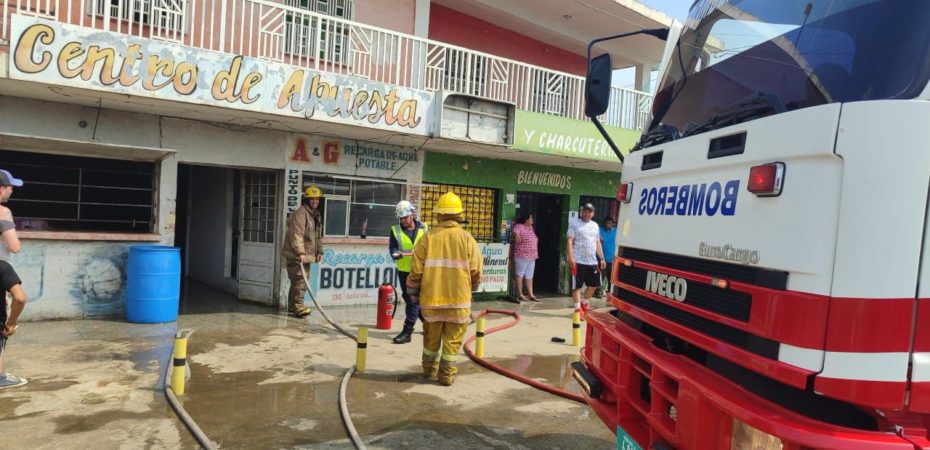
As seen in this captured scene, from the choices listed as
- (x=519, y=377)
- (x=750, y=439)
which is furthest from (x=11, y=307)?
Result: (x=750, y=439)

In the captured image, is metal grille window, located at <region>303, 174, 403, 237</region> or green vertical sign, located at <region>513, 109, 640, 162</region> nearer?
metal grille window, located at <region>303, 174, 403, 237</region>

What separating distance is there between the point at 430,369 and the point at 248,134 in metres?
5.07

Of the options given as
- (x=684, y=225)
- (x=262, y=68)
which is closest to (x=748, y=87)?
(x=684, y=225)

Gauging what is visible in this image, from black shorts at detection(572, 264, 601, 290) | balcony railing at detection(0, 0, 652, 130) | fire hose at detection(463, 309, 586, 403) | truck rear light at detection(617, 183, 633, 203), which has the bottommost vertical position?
fire hose at detection(463, 309, 586, 403)

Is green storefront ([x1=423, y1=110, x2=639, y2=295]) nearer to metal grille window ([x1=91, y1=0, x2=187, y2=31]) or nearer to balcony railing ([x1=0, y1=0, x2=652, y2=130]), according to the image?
balcony railing ([x1=0, y1=0, x2=652, y2=130])

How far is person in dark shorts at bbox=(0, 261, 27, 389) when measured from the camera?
15.3 ft

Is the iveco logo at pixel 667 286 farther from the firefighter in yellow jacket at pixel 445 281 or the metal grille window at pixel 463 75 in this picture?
the metal grille window at pixel 463 75

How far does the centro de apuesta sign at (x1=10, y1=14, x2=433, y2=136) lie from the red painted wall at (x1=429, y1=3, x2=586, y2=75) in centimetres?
381

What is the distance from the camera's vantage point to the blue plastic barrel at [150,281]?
7.51 meters

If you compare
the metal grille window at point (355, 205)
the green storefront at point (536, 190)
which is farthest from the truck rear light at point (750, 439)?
the green storefront at point (536, 190)

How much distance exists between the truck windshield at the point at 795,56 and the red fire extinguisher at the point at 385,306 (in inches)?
204

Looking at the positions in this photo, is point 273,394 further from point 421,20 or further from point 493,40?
point 493,40

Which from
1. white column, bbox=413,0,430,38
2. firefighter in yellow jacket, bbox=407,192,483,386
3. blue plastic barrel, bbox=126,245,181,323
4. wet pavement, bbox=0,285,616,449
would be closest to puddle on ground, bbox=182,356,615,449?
wet pavement, bbox=0,285,616,449

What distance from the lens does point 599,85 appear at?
3645mm
